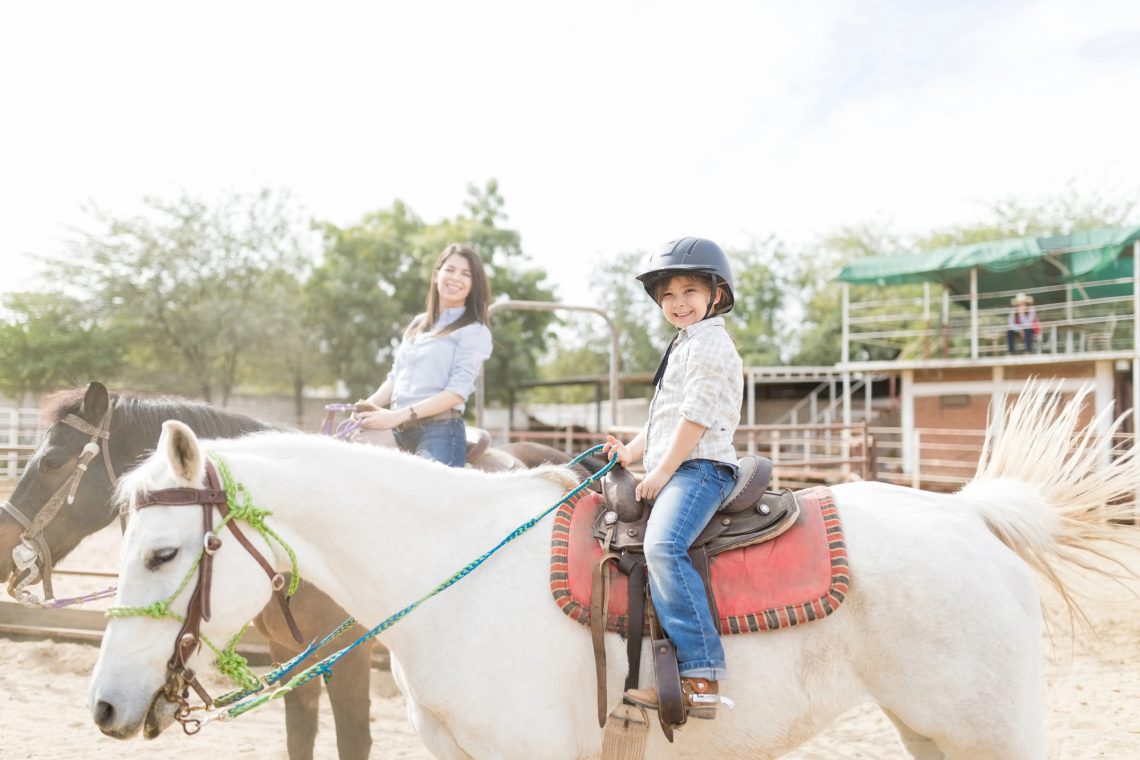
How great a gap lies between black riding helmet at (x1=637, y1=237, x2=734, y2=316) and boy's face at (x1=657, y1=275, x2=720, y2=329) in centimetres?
3

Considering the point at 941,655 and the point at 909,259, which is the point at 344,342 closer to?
the point at 909,259

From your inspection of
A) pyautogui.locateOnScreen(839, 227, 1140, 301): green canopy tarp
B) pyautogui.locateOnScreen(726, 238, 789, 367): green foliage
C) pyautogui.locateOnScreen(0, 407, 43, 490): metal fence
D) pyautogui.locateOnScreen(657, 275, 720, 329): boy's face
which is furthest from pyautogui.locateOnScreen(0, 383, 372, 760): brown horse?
pyautogui.locateOnScreen(726, 238, 789, 367): green foliage

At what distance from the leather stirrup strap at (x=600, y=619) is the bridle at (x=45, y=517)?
242cm

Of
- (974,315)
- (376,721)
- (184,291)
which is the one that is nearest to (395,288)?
(184,291)

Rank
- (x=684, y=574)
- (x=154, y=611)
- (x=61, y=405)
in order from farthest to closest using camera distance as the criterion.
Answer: (x=61, y=405), (x=684, y=574), (x=154, y=611)

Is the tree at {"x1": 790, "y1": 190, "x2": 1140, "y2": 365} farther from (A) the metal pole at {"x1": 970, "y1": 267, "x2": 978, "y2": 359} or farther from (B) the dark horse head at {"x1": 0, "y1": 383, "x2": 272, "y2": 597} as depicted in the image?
(B) the dark horse head at {"x1": 0, "y1": 383, "x2": 272, "y2": 597}

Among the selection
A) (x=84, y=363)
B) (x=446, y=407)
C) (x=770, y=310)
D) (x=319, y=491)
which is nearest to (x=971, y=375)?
(x=446, y=407)

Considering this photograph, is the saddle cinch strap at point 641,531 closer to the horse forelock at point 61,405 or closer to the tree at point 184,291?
the horse forelock at point 61,405

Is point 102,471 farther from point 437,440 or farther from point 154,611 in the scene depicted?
point 154,611

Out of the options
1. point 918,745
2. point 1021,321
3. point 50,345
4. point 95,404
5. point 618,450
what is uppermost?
point 1021,321

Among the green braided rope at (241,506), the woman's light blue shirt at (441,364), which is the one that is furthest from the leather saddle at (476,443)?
the green braided rope at (241,506)

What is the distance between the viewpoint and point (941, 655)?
2145mm

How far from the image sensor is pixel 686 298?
7.95ft

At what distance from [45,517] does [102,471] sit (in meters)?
0.29
